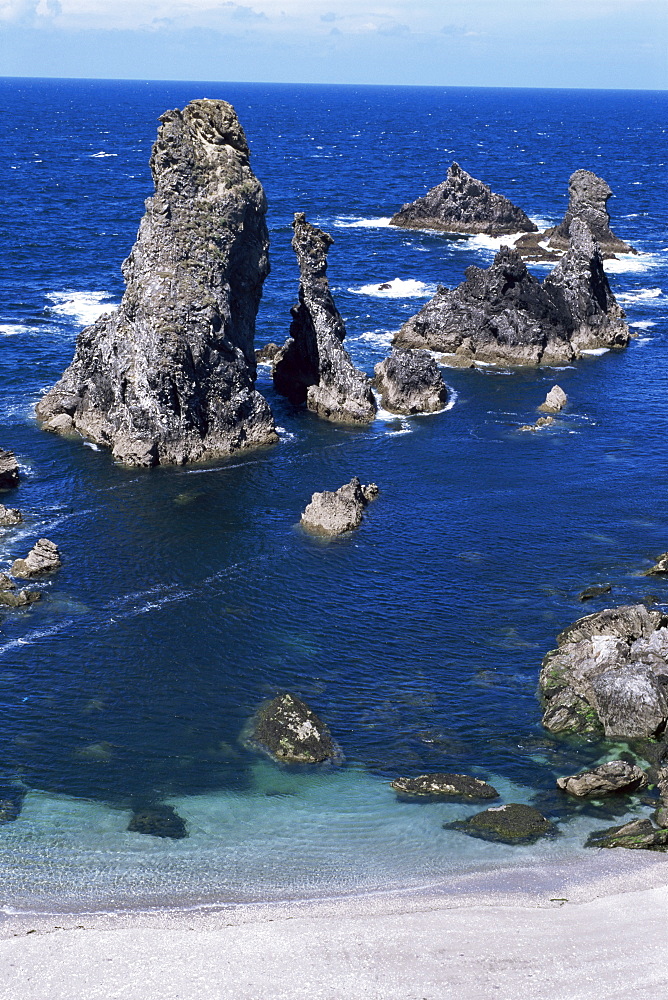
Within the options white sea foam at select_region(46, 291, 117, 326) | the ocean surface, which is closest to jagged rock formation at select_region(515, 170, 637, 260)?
the ocean surface

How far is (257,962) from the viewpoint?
3581 cm

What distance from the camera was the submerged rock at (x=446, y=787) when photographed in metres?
45.0

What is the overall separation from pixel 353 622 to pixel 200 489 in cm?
2013

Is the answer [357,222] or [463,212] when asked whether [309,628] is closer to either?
[463,212]

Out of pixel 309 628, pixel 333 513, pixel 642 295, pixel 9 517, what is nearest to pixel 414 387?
pixel 333 513

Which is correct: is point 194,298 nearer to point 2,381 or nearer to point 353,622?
point 2,381

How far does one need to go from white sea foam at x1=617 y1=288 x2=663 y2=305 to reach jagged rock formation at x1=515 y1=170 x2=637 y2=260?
7547mm

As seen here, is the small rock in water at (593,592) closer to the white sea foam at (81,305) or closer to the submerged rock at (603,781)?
the submerged rock at (603,781)

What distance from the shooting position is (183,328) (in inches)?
3049

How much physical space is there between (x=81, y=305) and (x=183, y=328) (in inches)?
1627

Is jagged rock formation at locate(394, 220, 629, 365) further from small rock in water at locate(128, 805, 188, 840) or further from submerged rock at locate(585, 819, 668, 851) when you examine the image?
small rock in water at locate(128, 805, 188, 840)

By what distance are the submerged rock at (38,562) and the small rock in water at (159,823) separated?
20.9 meters

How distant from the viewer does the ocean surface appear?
139ft

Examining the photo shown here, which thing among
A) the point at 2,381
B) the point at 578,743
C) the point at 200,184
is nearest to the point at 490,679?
the point at 578,743
